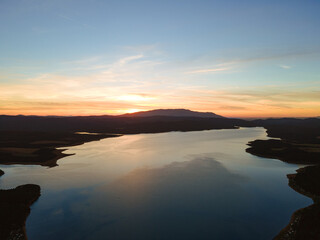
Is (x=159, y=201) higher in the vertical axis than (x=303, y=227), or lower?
lower

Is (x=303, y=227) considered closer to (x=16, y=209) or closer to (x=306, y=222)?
(x=306, y=222)

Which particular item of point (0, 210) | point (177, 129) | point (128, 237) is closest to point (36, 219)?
point (0, 210)

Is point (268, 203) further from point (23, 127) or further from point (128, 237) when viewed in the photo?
point (23, 127)

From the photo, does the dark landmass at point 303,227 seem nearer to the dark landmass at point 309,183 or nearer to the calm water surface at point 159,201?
the calm water surface at point 159,201

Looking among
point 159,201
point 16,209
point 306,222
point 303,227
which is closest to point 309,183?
point 306,222

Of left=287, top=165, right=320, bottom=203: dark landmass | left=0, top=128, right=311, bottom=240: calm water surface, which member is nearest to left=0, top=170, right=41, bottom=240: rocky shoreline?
left=0, top=128, right=311, bottom=240: calm water surface

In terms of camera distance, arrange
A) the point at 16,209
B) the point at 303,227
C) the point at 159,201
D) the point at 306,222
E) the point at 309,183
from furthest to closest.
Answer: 1. the point at 309,183
2. the point at 159,201
3. the point at 16,209
4. the point at 306,222
5. the point at 303,227
